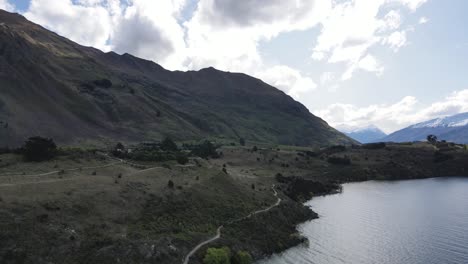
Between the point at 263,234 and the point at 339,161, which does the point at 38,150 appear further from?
the point at 339,161

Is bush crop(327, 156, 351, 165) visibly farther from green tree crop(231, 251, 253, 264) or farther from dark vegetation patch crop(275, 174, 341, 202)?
green tree crop(231, 251, 253, 264)

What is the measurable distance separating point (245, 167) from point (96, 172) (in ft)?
309

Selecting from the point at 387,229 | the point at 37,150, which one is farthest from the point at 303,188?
the point at 37,150

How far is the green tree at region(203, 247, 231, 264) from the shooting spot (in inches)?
2250

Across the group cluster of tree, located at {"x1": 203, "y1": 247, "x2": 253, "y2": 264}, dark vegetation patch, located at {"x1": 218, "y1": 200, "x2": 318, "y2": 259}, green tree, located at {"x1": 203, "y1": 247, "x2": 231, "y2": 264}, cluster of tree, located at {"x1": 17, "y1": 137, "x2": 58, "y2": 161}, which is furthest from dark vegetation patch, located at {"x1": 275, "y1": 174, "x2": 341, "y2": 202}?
cluster of tree, located at {"x1": 17, "y1": 137, "x2": 58, "y2": 161}

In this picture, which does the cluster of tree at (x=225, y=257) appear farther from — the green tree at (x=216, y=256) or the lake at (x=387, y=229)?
the lake at (x=387, y=229)

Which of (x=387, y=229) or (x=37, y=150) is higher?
(x=37, y=150)

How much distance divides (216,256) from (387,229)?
1869 inches

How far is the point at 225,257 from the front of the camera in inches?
2323

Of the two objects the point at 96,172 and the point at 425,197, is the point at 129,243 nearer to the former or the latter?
the point at 96,172

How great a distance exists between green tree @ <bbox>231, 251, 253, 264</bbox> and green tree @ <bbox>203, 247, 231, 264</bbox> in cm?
114

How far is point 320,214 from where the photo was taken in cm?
10512

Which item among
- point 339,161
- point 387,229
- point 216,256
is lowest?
point 216,256

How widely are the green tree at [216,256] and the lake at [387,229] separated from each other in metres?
8.54
